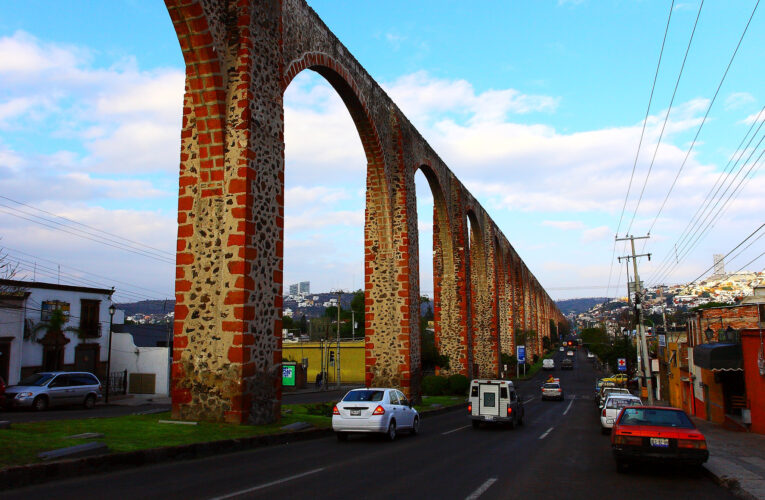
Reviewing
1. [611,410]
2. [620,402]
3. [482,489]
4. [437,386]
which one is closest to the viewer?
[482,489]

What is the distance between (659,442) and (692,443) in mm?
521

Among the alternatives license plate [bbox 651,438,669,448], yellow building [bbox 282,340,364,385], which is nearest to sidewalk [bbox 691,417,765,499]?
license plate [bbox 651,438,669,448]

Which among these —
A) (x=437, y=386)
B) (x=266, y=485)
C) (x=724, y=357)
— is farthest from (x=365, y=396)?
(x=437, y=386)

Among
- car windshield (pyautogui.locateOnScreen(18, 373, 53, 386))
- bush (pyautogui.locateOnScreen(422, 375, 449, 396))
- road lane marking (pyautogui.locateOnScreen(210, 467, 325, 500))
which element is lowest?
bush (pyautogui.locateOnScreen(422, 375, 449, 396))

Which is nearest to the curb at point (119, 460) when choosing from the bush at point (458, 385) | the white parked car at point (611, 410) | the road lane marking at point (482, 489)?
the road lane marking at point (482, 489)

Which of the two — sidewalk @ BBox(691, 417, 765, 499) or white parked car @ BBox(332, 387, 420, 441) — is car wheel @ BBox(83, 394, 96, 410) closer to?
white parked car @ BBox(332, 387, 420, 441)

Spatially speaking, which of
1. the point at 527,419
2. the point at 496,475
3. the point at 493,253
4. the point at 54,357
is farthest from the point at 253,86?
the point at 493,253

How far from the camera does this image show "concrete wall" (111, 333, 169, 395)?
40.3 meters

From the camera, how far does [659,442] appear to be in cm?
1000

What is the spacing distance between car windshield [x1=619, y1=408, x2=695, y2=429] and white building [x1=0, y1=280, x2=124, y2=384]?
28.1 metres

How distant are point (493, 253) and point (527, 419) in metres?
27.3

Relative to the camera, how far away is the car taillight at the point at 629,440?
10102mm

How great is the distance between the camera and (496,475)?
9742mm

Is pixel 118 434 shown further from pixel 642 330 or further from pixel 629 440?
pixel 642 330
